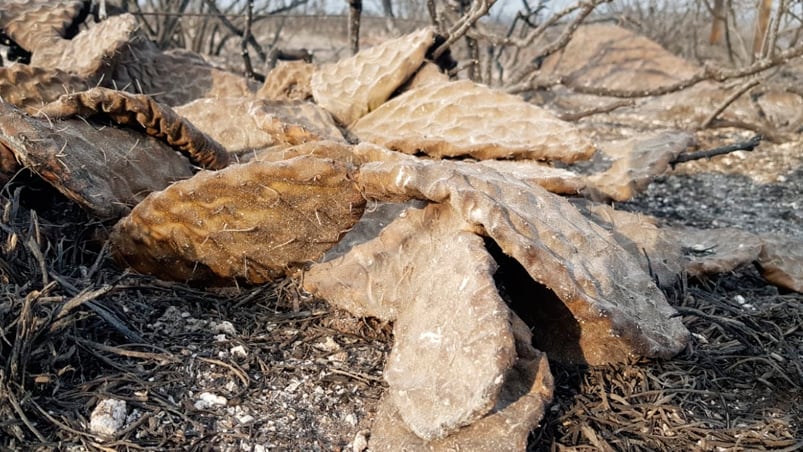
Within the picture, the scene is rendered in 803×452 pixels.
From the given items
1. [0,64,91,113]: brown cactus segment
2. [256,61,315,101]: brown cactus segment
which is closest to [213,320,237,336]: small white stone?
[0,64,91,113]: brown cactus segment

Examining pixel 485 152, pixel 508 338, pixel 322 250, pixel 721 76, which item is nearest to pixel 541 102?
pixel 721 76

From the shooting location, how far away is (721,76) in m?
4.47

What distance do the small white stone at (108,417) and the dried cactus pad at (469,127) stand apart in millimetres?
1663

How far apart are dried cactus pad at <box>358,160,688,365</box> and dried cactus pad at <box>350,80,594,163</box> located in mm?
778

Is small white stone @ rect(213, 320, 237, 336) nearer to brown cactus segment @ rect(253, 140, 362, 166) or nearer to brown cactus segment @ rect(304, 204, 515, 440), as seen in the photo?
brown cactus segment @ rect(304, 204, 515, 440)

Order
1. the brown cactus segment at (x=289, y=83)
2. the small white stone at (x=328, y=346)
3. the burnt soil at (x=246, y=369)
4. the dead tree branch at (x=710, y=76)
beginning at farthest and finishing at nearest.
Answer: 1. the dead tree branch at (x=710, y=76)
2. the brown cactus segment at (x=289, y=83)
3. the small white stone at (x=328, y=346)
4. the burnt soil at (x=246, y=369)

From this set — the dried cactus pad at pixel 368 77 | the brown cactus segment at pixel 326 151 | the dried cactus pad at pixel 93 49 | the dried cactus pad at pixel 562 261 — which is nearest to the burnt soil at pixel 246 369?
the dried cactus pad at pixel 562 261

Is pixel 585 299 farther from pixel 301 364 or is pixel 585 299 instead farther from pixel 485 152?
pixel 485 152

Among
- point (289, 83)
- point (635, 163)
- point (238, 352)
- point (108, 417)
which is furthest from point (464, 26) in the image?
point (108, 417)

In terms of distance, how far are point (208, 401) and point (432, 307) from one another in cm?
62

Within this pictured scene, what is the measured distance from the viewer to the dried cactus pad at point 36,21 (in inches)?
158

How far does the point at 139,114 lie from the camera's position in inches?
96.8

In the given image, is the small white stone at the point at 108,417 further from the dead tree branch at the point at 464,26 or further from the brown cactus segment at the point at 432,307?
the dead tree branch at the point at 464,26

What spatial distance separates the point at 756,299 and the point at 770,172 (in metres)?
2.37
